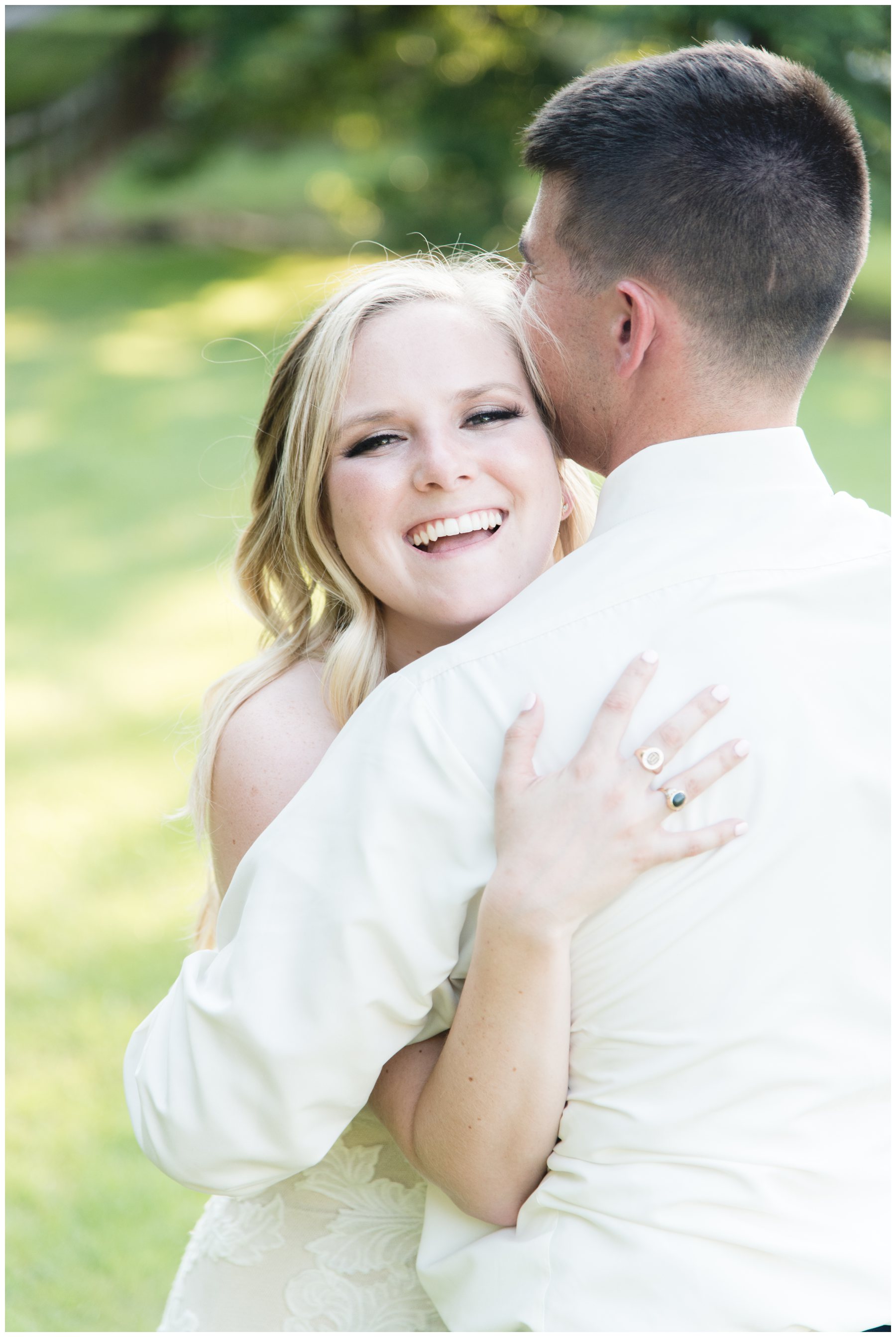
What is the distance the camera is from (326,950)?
1591 millimetres

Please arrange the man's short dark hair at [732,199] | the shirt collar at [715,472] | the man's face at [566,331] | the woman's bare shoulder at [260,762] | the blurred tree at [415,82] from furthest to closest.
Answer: the blurred tree at [415,82] → the woman's bare shoulder at [260,762] → the man's face at [566,331] → the man's short dark hair at [732,199] → the shirt collar at [715,472]

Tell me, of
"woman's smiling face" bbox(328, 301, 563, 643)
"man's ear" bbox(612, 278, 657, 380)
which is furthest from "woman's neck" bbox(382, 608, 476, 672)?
"man's ear" bbox(612, 278, 657, 380)

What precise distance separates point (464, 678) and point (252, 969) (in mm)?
457

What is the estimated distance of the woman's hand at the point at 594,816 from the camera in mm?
1534

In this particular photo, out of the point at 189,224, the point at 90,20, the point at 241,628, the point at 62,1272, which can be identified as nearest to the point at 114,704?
the point at 241,628

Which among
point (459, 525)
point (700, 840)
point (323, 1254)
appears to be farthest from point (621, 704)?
point (323, 1254)

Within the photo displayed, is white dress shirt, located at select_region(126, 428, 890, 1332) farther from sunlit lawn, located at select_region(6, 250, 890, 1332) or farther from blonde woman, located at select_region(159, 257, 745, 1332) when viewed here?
sunlit lawn, located at select_region(6, 250, 890, 1332)

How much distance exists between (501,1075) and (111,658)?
20.3ft

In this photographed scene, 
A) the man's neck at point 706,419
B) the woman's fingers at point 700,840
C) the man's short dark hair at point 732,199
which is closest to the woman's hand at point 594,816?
the woman's fingers at point 700,840

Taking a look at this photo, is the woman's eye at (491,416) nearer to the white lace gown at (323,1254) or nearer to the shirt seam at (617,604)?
the shirt seam at (617,604)

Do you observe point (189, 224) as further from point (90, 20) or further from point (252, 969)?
point (252, 969)

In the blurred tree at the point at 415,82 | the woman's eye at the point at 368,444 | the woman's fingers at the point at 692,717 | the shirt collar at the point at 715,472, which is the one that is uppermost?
the blurred tree at the point at 415,82

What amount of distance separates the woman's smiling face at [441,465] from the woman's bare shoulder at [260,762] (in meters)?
0.27

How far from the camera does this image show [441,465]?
222 cm
